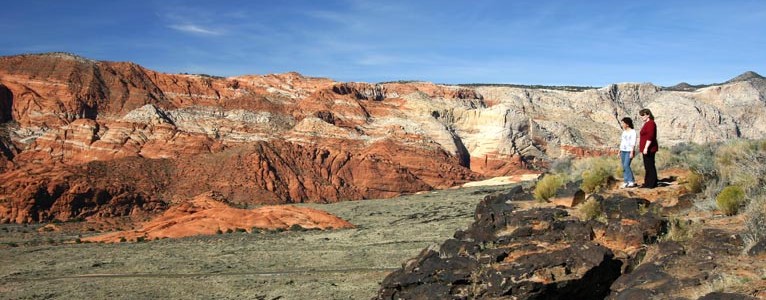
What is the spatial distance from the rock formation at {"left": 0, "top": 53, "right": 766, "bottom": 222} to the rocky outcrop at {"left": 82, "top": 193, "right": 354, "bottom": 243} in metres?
10.2

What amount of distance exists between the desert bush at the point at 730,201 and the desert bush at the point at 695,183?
153 cm

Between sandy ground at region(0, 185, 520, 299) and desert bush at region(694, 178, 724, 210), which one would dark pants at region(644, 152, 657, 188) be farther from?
sandy ground at region(0, 185, 520, 299)

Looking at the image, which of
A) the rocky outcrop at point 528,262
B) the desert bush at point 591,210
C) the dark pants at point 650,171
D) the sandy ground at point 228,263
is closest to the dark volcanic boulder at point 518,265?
the rocky outcrop at point 528,262

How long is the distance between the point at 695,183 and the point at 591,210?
1.95 m

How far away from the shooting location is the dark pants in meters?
10.8

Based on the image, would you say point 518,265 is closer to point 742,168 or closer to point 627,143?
point 627,143

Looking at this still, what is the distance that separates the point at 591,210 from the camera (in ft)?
33.5

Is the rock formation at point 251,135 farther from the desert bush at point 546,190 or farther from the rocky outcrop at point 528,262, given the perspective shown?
the rocky outcrop at point 528,262

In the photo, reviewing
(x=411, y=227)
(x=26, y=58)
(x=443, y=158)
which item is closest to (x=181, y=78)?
(x=26, y=58)

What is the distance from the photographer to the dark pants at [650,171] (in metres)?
10.8

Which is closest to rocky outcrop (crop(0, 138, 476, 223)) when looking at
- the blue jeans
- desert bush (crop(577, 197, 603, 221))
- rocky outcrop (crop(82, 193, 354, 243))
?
rocky outcrop (crop(82, 193, 354, 243))

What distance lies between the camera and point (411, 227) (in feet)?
75.7

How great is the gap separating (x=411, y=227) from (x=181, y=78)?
4385 cm

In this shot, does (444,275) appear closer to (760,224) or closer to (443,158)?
(760,224)
